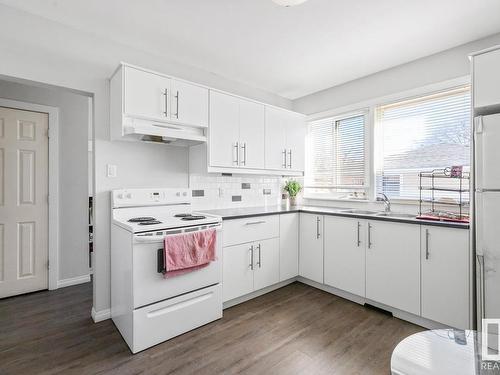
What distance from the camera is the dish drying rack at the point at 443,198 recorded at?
2328 millimetres

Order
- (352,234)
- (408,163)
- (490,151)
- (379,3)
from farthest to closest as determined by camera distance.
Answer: (408,163), (352,234), (379,3), (490,151)

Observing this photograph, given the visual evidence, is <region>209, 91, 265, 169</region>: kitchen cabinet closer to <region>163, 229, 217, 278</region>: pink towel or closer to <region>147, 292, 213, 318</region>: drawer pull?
<region>163, 229, 217, 278</region>: pink towel

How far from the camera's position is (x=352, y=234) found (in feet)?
8.93

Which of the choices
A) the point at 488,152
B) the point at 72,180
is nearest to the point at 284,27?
the point at 488,152

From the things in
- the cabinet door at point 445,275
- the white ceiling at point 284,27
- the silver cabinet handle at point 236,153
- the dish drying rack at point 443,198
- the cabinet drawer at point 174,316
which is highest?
the white ceiling at point 284,27

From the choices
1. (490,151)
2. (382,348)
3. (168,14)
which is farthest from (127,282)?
(490,151)

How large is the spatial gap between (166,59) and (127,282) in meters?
2.26

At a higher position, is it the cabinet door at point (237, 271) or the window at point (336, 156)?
the window at point (336, 156)

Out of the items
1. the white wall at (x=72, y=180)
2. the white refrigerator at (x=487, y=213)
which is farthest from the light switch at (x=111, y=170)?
the white refrigerator at (x=487, y=213)

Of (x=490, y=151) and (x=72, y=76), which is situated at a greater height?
(x=72, y=76)

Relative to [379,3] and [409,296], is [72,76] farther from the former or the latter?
[409,296]

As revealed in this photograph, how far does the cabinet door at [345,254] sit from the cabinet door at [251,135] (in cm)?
107

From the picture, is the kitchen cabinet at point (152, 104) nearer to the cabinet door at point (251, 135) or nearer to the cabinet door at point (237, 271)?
the cabinet door at point (251, 135)

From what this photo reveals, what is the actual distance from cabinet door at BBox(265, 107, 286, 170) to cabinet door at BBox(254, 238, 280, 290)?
958 millimetres
